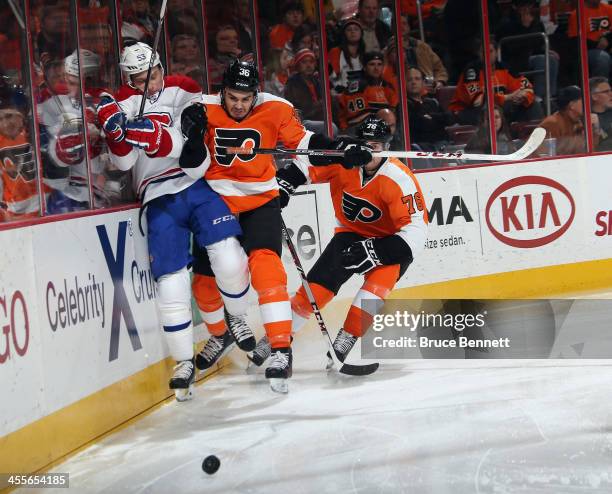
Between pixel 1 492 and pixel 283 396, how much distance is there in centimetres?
154

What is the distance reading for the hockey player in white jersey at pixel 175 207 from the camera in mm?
4410

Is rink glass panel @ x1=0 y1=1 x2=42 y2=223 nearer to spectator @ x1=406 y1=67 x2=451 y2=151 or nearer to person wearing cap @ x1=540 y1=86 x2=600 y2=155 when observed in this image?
spectator @ x1=406 y1=67 x2=451 y2=151

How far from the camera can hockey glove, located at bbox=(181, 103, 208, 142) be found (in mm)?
4422

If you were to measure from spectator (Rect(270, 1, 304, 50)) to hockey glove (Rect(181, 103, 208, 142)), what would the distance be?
1.72m

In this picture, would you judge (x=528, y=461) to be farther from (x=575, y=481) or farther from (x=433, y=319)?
(x=433, y=319)

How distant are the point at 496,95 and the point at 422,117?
543 mm

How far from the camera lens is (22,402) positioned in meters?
3.48

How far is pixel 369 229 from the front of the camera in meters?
5.22

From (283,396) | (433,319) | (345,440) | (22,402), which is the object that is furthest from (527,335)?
(22,402)

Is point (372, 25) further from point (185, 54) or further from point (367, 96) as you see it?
point (185, 54)

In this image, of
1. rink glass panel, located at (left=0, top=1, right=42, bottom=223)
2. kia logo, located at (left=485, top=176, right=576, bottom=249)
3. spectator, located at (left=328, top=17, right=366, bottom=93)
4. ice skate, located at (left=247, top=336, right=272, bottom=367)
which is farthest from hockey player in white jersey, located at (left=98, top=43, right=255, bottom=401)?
kia logo, located at (left=485, top=176, right=576, bottom=249)

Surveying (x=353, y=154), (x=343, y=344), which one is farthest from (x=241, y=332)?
(x=353, y=154)

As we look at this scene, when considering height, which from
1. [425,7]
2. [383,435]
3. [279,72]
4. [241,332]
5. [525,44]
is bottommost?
[383,435]

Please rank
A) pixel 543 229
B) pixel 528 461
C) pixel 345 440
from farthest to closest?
1. pixel 543 229
2. pixel 345 440
3. pixel 528 461
